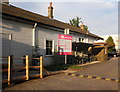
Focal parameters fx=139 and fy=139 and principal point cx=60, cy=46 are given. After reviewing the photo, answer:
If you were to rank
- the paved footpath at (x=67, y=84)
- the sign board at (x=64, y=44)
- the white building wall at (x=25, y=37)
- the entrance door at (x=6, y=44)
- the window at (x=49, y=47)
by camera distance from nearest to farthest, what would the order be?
the paved footpath at (x=67, y=84) → the entrance door at (x=6, y=44) → the white building wall at (x=25, y=37) → the sign board at (x=64, y=44) → the window at (x=49, y=47)

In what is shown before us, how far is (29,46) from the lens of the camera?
36.6ft

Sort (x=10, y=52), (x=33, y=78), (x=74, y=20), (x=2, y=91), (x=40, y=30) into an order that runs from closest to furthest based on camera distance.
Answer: (x=2, y=91), (x=33, y=78), (x=10, y=52), (x=40, y=30), (x=74, y=20)

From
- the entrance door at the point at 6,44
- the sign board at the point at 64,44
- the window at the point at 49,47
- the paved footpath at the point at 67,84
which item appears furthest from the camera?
the window at the point at 49,47

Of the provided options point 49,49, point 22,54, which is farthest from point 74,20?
point 22,54

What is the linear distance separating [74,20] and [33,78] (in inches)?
1837

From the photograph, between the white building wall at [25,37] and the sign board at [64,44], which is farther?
the sign board at [64,44]

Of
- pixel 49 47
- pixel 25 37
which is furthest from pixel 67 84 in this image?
pixel 49 47

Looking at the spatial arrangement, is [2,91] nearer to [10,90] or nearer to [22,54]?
[10,90]

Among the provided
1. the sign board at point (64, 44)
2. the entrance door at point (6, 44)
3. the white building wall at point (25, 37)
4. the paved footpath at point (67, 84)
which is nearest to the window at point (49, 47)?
the white building wall at point (25, 37)

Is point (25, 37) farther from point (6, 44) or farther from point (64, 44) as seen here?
point (64, 44)

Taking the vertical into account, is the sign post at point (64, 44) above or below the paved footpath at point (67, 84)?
above

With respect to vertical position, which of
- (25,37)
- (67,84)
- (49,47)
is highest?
(25,37)

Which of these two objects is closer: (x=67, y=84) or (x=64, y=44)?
(x=67, y=84)

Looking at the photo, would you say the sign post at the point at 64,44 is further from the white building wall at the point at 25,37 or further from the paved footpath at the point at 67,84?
the paved footpath at the point at 67,84
